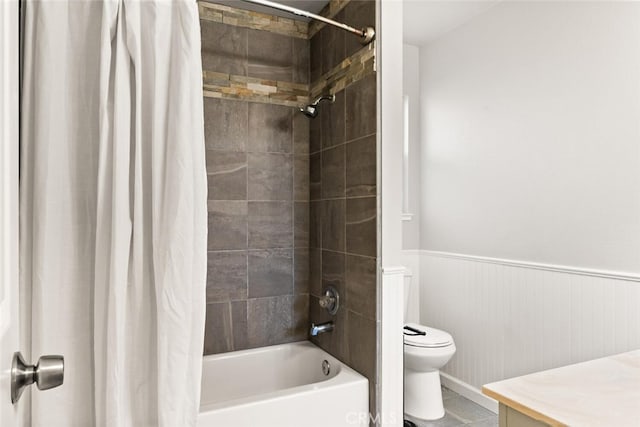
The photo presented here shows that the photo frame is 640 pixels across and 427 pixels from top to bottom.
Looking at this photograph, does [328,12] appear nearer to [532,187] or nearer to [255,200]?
[255,200]

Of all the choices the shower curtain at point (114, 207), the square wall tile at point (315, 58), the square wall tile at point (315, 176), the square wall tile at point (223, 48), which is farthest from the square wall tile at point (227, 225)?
the shower curtain at point (114, 207)

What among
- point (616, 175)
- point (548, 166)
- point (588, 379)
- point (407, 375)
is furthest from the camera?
point (407, 375)

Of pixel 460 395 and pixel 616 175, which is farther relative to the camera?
pixel 460 395

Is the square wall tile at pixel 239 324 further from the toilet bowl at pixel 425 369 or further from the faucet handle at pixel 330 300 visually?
the toilet bowl at pixel 425 369

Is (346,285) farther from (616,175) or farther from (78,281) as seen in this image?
(616,175)

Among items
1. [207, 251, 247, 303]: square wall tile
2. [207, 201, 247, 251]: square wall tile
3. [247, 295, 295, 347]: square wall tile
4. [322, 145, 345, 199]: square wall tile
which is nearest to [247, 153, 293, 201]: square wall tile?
[207, 201, 247, 251]: square wall tile

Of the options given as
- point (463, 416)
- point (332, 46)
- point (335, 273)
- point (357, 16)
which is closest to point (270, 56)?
point (332, 46)

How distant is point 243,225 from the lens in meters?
2.32

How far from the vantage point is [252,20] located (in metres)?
2.35

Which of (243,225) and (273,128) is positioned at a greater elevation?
(273,128)

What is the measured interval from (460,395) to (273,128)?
2158 millimetres

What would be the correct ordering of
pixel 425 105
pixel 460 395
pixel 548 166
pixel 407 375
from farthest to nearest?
pixel 425 105 < pixel 460 395 < pixel 407 375 < pixel 548 166

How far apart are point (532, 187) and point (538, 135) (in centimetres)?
30

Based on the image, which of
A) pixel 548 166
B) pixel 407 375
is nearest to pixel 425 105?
pixel 548 166
